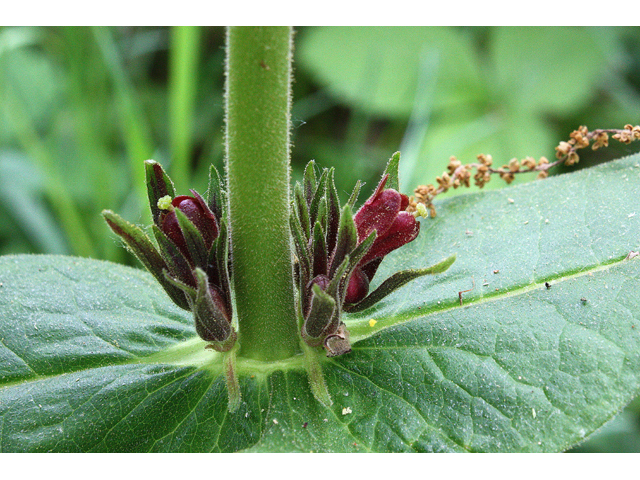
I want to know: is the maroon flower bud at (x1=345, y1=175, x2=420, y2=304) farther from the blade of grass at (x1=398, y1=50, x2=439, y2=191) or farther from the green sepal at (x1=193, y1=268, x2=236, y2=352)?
the blade of grass at (x1=398, y1=50, x2=439, y2=191)

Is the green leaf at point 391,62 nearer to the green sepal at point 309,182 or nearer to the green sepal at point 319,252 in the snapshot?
the green sepal at point 309,182

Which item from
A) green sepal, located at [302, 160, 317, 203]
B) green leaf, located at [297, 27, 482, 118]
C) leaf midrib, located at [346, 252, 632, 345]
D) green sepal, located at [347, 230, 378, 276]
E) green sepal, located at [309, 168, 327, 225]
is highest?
green leaf, located at [297, 27, 482, 118]

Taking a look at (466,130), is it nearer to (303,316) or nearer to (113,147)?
(113,147)

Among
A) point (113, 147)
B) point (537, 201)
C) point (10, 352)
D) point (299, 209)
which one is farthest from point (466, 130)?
point (10, 352)

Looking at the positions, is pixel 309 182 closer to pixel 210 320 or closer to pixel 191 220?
pixel 191 220

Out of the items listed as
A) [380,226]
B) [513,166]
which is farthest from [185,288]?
[513,166]

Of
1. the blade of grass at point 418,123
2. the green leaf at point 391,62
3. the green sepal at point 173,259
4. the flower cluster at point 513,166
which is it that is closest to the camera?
the green sepal at point 173,259

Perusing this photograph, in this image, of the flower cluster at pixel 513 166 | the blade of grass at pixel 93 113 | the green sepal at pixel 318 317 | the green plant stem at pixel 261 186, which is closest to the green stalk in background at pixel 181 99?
the blade of grass at pixel 93 113

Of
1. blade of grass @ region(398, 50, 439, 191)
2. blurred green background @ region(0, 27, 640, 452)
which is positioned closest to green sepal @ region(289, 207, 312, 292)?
blade of grass @ region(398, 50, 439, 191)
